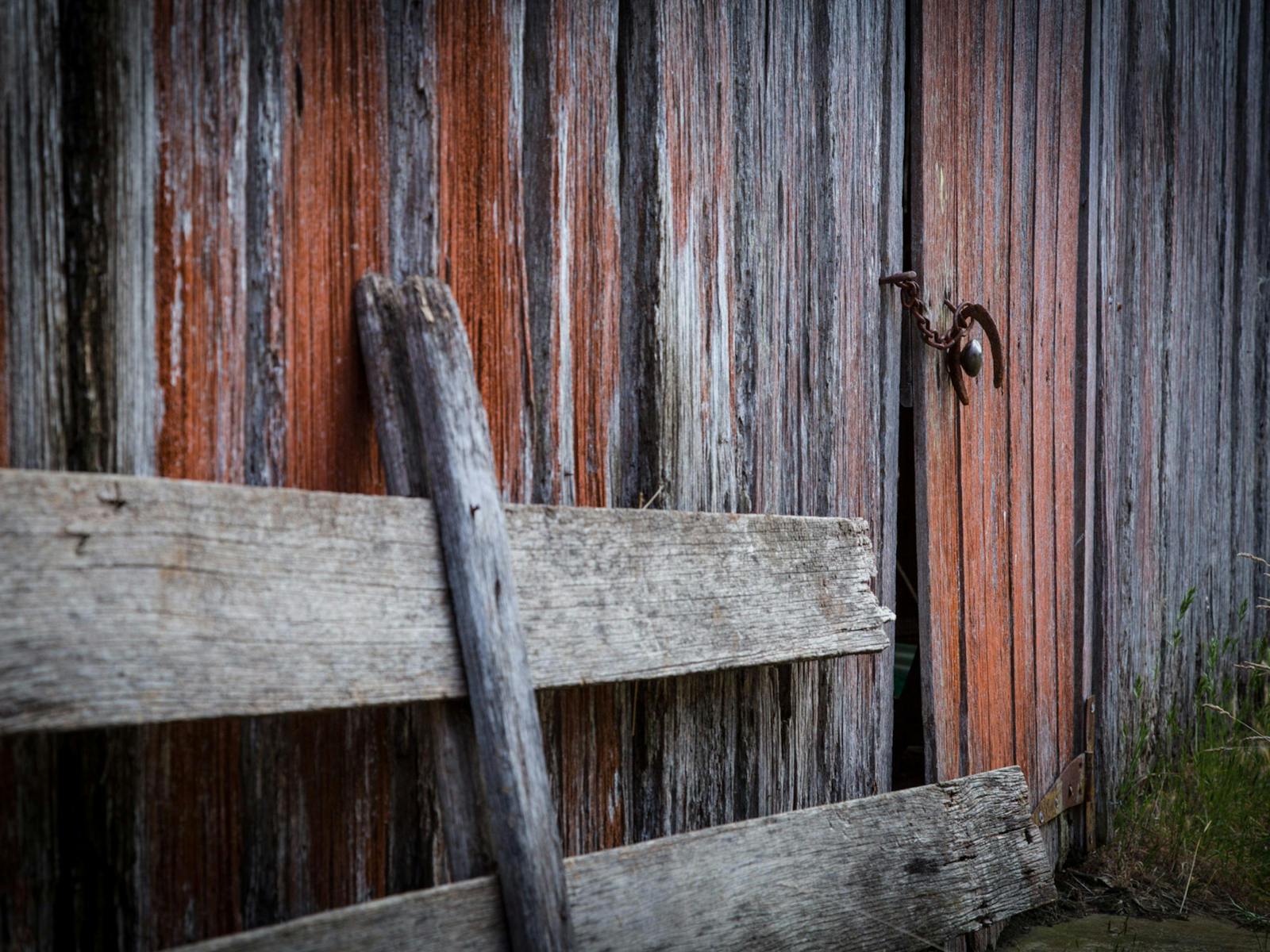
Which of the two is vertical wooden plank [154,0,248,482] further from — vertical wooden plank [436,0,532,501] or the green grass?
the green grass

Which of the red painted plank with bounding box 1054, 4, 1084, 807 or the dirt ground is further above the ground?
the red painted plank with bounding box 1054, 4, 1084, 807

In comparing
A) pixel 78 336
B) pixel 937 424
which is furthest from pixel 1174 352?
pixel 78 336

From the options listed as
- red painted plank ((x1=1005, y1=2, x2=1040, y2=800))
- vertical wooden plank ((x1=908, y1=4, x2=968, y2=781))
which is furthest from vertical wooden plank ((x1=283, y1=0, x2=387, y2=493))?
red painted plank ((x1=1005, y1=2, x2=1040, y2=800))

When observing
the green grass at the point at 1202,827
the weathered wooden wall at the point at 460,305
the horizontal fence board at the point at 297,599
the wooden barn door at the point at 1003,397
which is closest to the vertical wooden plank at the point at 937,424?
the wooden barn door at the point at 1003,397

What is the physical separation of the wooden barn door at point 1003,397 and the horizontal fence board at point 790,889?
28cm

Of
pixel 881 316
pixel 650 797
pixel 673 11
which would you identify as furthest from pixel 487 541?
pixel 881 316

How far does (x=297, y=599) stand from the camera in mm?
1456

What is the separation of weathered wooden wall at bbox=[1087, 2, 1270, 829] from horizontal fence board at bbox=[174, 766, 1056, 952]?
4.19ft

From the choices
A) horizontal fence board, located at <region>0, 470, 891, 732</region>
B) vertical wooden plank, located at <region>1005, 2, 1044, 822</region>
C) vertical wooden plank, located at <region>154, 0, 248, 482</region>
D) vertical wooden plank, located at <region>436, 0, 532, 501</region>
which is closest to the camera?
horizontal fence board, located at <region>0, 470, 891, 732</region>

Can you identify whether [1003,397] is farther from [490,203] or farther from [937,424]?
[490,203]

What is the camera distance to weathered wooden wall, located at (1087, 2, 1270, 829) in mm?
3826

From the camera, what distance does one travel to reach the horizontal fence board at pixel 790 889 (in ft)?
5.05

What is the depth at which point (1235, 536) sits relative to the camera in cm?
482

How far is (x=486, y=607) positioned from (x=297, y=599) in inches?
11.3
